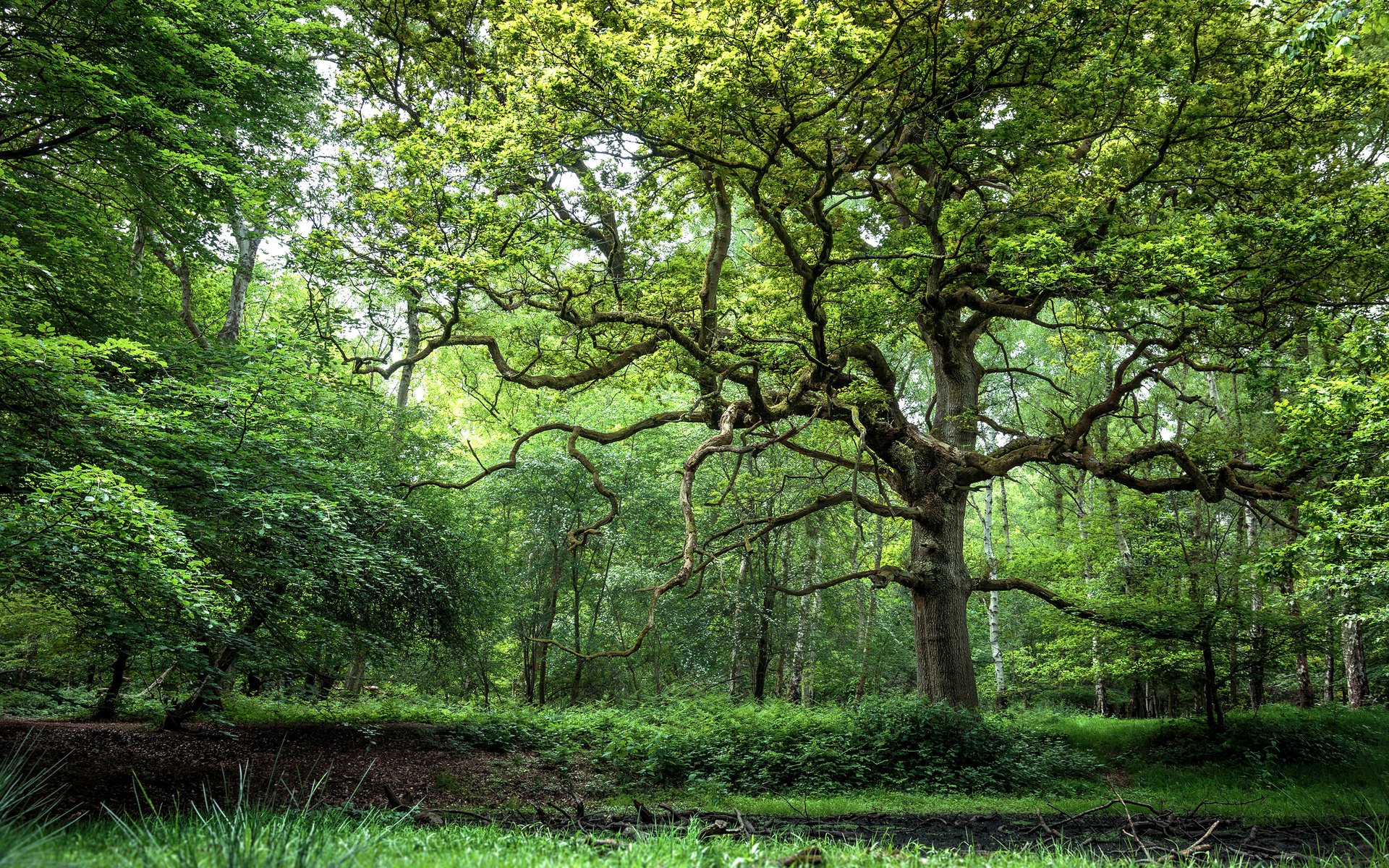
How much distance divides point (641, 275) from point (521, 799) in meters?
7.92

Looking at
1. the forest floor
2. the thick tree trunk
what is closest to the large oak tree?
the thick tree trunk

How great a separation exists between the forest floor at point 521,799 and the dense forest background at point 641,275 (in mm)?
1230

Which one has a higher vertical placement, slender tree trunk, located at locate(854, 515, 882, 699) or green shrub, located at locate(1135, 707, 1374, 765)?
slender tree trunk, located at locate(854, 515, 882, 699)

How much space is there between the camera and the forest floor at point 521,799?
18.6 feet

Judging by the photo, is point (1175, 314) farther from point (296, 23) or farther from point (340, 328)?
point (340, 328)

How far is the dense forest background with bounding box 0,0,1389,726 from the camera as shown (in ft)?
19.9

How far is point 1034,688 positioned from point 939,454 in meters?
17.5

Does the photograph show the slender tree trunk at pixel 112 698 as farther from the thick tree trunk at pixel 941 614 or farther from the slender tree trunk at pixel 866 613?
the slender tree trunk at pixel 866 613

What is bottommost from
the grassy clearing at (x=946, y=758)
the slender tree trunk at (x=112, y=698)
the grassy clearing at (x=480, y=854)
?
the grassy clearing at (x=946, y=758)

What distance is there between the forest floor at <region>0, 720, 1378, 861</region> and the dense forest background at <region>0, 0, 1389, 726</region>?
1230 millimetres

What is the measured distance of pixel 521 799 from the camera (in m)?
9.04

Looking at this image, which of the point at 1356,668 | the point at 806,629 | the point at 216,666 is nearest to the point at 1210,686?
the point at 1356,668

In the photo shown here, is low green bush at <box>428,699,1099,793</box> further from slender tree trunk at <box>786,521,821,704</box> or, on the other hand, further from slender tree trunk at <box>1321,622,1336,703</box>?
slender tree trunk at <box>786,521,821,704</box>

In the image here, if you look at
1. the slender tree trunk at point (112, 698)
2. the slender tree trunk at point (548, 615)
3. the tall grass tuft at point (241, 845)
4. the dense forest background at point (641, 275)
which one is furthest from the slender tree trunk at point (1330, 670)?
the slender tree trunk at point (112, 698)
